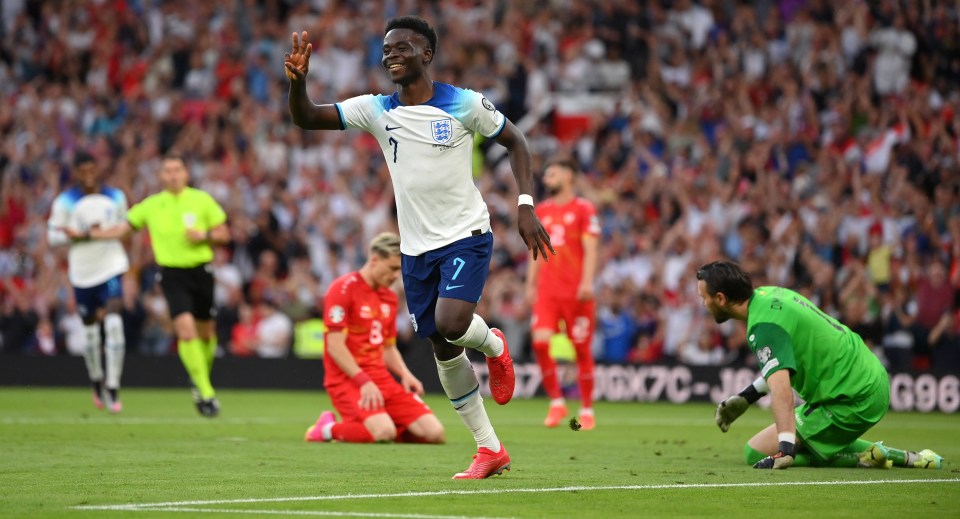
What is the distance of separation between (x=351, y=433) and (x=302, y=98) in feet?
13.8

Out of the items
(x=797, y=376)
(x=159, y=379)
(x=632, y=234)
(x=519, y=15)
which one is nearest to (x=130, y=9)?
(x=519, y=15)

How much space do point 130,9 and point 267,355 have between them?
9454mm

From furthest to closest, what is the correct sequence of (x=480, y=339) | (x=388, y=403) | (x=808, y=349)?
1. (x=388, y=403)
2. (x=808, y=349)
3. (x=480, y=339)

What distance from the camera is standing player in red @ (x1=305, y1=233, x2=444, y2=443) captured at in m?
11.1

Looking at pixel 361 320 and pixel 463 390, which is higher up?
pixel 361 320

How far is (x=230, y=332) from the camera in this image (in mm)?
21688

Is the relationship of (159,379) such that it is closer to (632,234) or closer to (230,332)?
(230,332)

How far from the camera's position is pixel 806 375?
9.12 m

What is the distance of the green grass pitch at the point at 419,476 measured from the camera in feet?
22.0

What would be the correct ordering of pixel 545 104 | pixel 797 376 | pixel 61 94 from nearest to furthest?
pixel 797 376 → pixel 545 104 → pixel 61 94

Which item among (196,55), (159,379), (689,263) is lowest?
(159,379)

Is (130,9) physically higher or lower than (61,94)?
higher

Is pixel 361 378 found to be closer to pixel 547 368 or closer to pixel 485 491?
pixel 485 491

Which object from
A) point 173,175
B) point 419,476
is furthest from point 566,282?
point 419,476
